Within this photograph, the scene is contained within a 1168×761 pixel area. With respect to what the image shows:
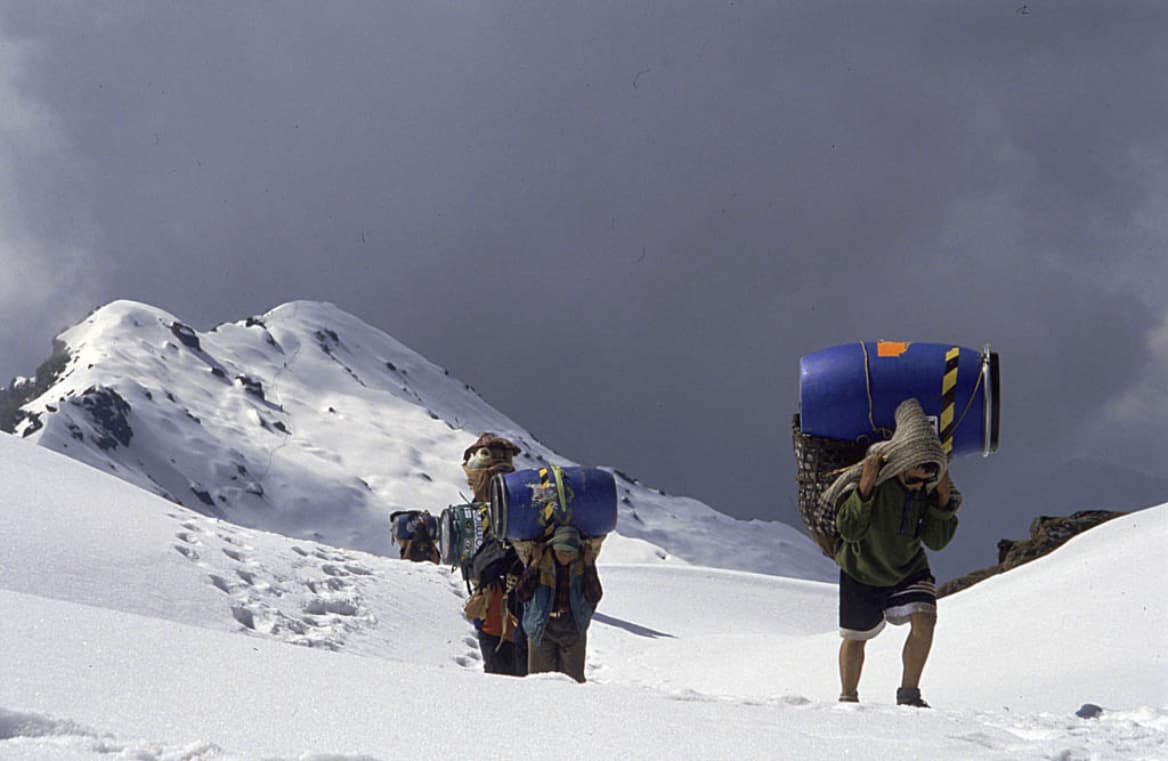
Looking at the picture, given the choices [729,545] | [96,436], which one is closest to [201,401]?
[96,436]

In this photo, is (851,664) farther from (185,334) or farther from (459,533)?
(185,334)

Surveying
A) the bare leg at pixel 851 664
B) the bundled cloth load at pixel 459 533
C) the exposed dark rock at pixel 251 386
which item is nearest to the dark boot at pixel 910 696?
the bare leg at pixel 851 664

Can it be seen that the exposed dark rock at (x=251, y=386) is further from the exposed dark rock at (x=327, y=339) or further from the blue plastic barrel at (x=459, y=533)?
the blue plastic barrel at (x=459, y=533)

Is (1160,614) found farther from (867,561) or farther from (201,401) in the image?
(201,401)

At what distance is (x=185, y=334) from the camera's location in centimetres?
7856

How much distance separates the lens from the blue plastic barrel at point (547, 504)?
6414mm

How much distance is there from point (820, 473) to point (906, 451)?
575 millimetres

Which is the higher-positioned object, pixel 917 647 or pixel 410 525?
pixel 410 525

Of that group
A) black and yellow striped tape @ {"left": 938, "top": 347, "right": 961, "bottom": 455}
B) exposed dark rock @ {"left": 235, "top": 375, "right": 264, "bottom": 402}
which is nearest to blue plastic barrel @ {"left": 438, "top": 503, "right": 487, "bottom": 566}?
black and yellow striped tape @ {"left": 938, "top": 347, "right": 961, "bottom": 455}

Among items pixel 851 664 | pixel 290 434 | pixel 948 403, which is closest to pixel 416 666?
pixel 851 664

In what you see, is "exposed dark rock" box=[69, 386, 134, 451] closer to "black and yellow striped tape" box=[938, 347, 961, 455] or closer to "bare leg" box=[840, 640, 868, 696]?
"bare leg" box=[840, 640, 868, 696]

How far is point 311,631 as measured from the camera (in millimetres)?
9305

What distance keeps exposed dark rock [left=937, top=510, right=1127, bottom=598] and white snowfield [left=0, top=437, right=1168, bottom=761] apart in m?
3.68

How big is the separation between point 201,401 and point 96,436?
20.4 metres
